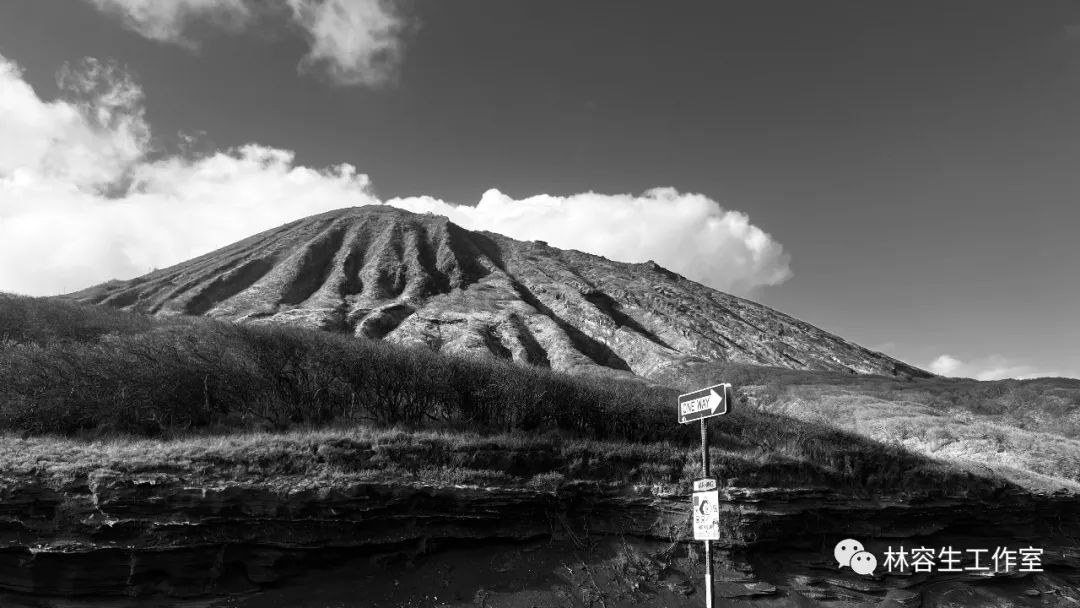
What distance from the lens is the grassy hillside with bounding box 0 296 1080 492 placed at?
10297 millimetres

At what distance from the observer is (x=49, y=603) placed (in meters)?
7.89

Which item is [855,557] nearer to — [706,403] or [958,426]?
[706,403]

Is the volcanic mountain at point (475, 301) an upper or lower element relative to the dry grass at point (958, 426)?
upper

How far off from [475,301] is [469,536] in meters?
42.8

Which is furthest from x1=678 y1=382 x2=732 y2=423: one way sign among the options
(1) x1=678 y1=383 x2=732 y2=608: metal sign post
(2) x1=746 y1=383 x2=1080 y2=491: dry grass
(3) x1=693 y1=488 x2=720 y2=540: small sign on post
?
(2) x1=746 y1=383 x2=1080 y2=491: dry grass

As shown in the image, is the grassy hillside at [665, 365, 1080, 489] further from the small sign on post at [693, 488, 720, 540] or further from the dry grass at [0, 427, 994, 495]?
the small sign on post at [693, 488, 720, 540]

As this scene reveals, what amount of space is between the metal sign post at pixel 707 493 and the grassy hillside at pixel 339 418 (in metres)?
4.59

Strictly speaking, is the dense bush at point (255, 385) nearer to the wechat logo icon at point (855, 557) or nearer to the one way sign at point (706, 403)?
the wechat logo icon at point (855, 557)

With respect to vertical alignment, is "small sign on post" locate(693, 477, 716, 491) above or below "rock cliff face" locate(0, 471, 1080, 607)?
above

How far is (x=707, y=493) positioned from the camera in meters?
6.54

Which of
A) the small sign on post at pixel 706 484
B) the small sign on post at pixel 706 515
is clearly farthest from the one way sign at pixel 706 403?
the small sign on post at pixel 706 515

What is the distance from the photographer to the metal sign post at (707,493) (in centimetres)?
644

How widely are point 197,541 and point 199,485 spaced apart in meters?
0.85

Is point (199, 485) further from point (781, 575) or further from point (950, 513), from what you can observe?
point (950, 513)
